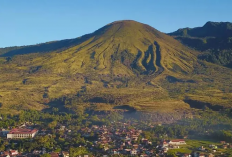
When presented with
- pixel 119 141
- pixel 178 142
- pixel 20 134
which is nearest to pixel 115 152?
pixel 119 141

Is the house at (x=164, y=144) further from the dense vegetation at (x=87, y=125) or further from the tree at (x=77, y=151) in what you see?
the tree at (x=77, y=151)

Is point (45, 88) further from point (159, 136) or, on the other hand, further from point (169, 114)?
point (159, 136)

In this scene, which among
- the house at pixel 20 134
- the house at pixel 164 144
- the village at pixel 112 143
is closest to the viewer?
the village at pixel 112 143

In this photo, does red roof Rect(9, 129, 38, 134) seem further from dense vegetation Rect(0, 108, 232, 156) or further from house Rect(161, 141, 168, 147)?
house Rect(161, 141, 168, 147)

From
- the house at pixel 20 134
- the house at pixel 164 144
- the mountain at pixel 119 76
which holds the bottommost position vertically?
the house at pixel 164 144

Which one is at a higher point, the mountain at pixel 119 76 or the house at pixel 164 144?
the mountain at pixel 119 76

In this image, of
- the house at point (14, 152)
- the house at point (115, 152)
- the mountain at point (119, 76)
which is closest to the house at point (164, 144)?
the house at point (115, 152)

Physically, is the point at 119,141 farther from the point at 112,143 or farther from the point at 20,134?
the point at 20,134
